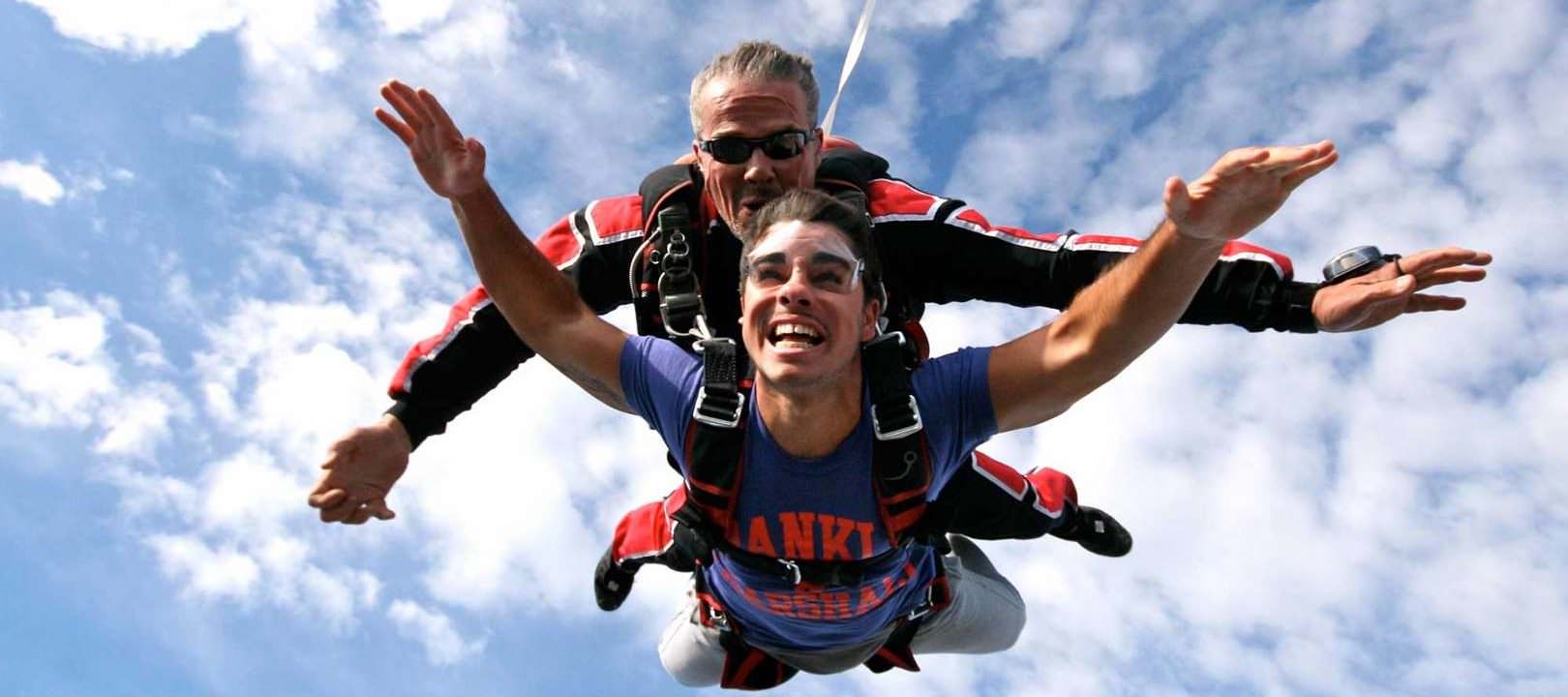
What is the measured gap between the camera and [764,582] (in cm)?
469

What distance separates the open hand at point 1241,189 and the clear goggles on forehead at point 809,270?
1.20 meters

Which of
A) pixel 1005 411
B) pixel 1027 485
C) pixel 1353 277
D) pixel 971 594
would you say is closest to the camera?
pixel 1005 411

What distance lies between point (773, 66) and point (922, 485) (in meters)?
2.17

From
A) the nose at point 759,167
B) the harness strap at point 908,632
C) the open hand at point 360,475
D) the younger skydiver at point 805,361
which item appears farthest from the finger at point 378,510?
the harness strap at point 908,632

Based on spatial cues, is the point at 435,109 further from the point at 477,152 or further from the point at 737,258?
the point at 737,258

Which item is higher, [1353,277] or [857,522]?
[1353,277]

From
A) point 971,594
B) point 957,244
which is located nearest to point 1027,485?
point 971,594

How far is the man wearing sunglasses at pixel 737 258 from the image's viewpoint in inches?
187

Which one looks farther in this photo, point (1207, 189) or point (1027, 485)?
point (1027, 485)

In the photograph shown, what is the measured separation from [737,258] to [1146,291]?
1.80m

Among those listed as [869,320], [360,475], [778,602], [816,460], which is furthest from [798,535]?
[360,475]

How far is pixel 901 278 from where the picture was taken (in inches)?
199

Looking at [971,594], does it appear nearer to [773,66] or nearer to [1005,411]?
[1005,411]

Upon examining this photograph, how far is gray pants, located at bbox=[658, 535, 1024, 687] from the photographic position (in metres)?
6.13
